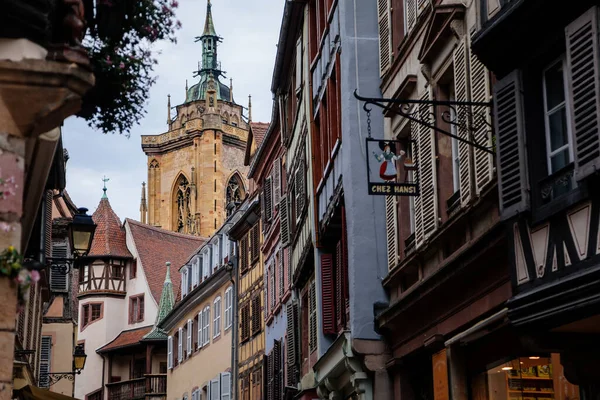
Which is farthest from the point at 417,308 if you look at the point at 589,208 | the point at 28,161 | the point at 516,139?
the point at 28,161

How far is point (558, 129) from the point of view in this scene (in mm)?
11336

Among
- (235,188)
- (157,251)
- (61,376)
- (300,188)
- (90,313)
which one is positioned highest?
(235,188)

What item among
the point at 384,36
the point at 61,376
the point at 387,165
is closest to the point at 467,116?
the point at 387,165

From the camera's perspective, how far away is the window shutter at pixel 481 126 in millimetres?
13109

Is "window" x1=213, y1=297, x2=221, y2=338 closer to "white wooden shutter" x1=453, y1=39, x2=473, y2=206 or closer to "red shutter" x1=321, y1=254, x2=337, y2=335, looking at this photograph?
"red shutter" x1=321, y1=254, x2=337, y2=335

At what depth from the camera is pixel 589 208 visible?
34.0 feet

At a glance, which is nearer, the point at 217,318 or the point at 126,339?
the point at 217,318

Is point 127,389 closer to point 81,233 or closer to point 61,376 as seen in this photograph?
point 61,376

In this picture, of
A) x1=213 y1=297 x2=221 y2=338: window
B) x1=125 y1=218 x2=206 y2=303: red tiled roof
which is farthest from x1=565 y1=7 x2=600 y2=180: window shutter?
x1=125 y1=218 x2=206 y2=303: red tiled roof

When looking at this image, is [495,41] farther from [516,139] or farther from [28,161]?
[28,161]

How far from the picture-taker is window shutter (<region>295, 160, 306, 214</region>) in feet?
87.7

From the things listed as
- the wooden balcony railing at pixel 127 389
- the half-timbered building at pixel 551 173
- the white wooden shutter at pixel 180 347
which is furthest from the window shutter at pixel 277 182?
the wooden balcony railing at pixel 127 389

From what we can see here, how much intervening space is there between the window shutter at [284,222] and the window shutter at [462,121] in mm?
16447

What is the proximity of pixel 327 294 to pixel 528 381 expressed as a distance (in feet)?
32.1
